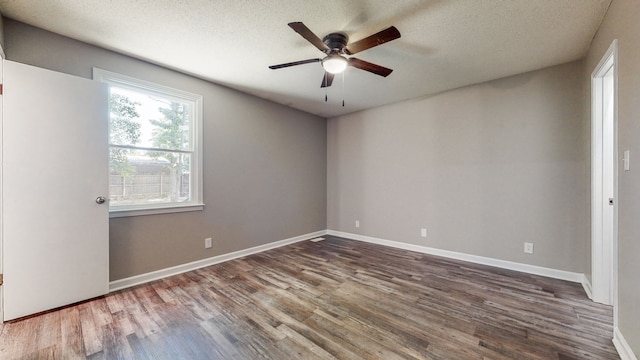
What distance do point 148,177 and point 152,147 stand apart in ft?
1.18

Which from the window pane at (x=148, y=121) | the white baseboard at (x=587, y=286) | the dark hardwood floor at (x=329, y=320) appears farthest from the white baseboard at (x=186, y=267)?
the white baseboard at (x=587, y=286)

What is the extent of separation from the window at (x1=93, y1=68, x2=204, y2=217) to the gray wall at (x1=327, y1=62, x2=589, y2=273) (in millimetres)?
2879

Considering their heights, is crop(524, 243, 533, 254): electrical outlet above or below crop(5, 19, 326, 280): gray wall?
below

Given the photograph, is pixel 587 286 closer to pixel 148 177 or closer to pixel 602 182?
pixel 602 182

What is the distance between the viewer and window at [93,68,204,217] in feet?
8.91

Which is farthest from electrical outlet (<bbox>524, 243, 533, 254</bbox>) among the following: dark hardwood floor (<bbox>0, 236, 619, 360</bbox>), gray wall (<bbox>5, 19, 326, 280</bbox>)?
gray wall (<bbox>5, 19, 326, 280</bbox>)

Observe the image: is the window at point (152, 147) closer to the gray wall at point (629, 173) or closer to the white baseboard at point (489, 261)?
the white baseboard at point (489, 261)

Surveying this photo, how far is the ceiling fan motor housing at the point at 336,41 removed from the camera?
7.41 ft

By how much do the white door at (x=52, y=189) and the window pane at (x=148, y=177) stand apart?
27 cm

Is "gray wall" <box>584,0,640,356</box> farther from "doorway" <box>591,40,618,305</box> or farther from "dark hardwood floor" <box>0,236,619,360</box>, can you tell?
"doorway" <box>591,40,618,305</box>

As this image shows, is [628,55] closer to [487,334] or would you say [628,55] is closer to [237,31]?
[487,334]

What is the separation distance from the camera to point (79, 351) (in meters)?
1.73

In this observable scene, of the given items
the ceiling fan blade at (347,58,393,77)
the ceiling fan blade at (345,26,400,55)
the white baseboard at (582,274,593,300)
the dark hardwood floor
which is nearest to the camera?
the dark hardwood floor

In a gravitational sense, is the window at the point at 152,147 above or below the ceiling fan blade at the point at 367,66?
below
